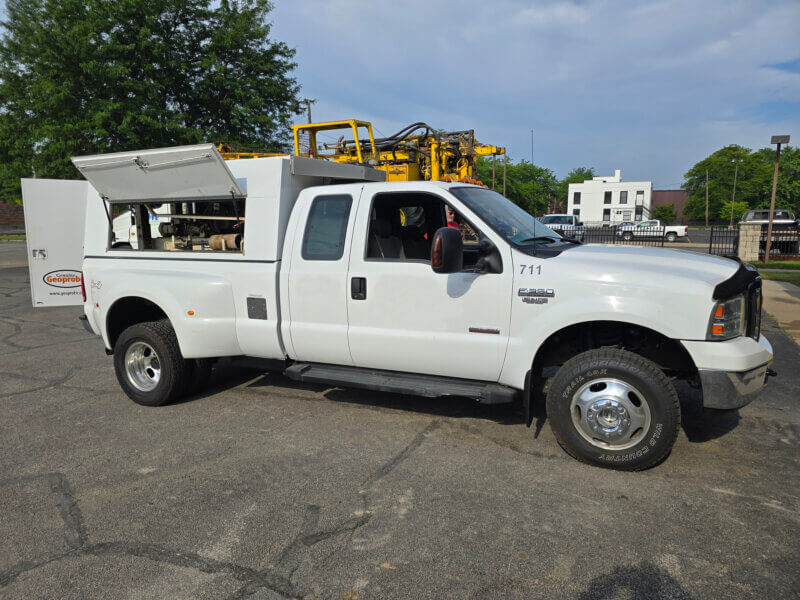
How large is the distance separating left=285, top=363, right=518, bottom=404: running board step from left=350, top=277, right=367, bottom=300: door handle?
631 mm

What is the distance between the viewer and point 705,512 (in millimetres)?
3213

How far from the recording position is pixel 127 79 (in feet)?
51.7

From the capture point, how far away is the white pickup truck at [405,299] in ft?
11.8

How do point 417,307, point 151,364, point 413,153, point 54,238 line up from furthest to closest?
point 413,153 < point 54,238 < point 151,364 < point 417,307

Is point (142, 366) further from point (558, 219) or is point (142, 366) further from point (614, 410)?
point (558, 219)

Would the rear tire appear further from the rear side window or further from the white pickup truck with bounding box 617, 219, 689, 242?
the white pickup truck with bounding box 617, 219, 689, 242

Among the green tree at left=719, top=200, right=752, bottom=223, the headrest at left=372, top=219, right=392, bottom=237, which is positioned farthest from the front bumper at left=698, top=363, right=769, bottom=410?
the green tree at left=719, top=200, right=752, bottom=223

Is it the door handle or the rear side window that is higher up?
the rear side window

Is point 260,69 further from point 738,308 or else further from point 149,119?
point 738,308

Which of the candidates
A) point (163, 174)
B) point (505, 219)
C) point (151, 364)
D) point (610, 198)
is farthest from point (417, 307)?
point (610, 198)

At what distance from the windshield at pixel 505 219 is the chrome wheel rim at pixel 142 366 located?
128 inches

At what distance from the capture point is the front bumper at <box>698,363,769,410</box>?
3455 millimetres

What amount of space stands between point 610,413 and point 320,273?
2.42 m

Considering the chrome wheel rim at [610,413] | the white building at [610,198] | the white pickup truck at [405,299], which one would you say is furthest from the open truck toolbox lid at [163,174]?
the white building at [610,198]
